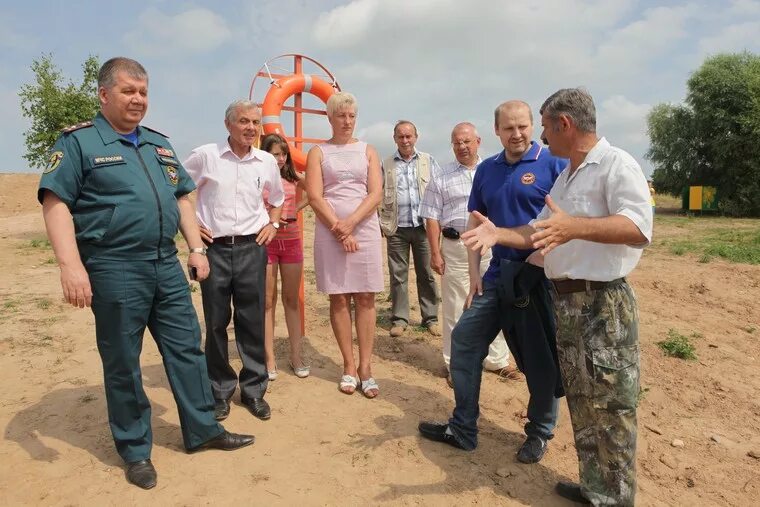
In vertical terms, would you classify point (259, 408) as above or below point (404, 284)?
below

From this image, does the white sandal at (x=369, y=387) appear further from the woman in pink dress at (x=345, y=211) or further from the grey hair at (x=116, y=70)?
the grey hair at (x=116, y=70)

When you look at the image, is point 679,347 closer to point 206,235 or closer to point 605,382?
point 605,382

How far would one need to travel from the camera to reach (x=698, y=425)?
13.0ft

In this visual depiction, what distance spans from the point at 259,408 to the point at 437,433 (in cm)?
119

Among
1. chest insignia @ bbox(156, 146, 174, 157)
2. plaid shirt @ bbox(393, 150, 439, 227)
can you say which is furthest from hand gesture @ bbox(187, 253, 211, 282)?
plaid shirt @ bbox(393, 150, 439, 227)

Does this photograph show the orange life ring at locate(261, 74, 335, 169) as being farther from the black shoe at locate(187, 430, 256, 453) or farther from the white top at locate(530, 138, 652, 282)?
the white top at locate(530, 138, 652, 282)

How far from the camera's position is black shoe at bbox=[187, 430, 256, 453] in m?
3.24

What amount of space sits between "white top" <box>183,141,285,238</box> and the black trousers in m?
0.13

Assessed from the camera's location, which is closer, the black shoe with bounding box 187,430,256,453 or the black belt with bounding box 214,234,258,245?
the black shoe with bounding box 187,430,256,453

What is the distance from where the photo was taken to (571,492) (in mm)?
2896

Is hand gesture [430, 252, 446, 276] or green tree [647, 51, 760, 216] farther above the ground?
green tree [647, 51, 760, 216]

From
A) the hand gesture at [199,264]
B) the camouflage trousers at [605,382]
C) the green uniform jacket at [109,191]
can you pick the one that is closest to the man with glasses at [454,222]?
the camouflage trousers at [605,382]

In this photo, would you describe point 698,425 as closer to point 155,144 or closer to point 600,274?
point 600,274

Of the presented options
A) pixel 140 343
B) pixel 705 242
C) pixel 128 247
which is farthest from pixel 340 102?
pixel 705 242
